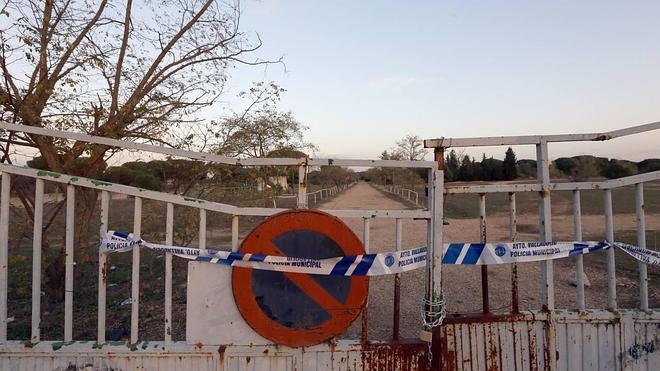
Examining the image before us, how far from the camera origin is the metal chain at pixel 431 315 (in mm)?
2504

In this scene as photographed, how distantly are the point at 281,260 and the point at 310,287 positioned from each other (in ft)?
0.87

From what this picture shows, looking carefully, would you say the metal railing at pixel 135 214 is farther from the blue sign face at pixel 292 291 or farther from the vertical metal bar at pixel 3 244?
the blue sign face at pixel 292 291

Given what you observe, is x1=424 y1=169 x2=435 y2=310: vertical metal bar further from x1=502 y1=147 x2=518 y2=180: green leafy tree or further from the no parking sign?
x1=502 y1=147 x2=518 y2=180: green leafy tree

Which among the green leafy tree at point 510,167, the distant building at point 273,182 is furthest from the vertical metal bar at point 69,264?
the green leafy tree at point 510,167

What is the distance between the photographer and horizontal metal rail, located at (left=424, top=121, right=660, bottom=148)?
2.57 metres

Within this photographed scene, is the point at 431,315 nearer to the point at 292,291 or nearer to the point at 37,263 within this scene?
the point at 292,291

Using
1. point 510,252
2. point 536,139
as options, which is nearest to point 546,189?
point 536,139

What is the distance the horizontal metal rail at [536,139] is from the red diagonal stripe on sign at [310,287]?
1203 mm

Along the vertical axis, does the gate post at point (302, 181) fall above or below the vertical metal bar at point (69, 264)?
above

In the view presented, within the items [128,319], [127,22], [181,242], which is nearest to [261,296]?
[128,319]

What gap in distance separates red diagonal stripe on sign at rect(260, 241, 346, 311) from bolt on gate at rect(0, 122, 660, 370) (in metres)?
0.22

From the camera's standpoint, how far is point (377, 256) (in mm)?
2494

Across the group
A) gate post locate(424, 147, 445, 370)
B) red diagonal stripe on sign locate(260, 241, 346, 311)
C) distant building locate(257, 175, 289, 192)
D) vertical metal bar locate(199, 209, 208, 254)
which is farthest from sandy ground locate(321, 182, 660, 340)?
vertical metal bar locate(199, 209, 208, 254)

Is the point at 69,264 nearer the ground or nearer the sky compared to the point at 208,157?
nearer the ground
